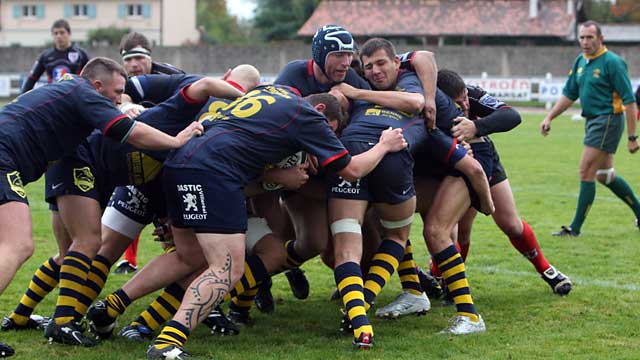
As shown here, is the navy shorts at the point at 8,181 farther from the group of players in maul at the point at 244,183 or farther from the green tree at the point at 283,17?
the green tree at the point at 283,17

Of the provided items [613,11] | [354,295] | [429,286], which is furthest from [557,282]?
[613,11]

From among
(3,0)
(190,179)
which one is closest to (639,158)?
(190,179)

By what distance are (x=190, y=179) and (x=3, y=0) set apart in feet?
249

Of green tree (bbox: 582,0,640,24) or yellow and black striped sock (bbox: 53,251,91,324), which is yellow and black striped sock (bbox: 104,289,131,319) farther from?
green tree (bbox: 582,0,640,24)

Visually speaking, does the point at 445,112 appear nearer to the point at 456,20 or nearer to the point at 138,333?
the point at 138,333

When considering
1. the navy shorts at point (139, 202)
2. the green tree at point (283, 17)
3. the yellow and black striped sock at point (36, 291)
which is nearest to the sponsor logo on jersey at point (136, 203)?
the navy shorts at point (139, 202)

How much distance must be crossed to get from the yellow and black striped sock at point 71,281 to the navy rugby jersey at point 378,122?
1.91 meters

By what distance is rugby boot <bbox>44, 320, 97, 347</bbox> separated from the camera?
18.4ft

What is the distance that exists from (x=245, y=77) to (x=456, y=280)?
82.8 inches

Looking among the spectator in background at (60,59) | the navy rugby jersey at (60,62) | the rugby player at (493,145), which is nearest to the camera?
the rugby player at (493,145)

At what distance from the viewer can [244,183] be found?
5430 mm

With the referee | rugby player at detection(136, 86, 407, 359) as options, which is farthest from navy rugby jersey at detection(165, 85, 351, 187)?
the referee

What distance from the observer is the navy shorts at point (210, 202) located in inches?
208

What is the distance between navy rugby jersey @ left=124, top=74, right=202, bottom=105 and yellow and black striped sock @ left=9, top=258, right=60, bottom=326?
4.62ft
